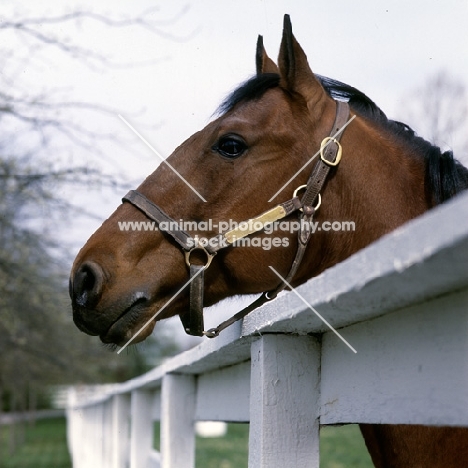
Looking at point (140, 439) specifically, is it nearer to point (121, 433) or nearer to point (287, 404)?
point (121, 433)

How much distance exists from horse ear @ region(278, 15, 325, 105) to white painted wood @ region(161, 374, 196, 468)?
1318 mm

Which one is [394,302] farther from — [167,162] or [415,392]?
[167,162]

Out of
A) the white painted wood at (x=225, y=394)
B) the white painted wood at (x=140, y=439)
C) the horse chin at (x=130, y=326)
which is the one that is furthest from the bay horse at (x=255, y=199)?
the white painted wood at (x=140, y=439)

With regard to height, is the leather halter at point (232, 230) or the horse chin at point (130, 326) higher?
the leather halter at point (232, 230)

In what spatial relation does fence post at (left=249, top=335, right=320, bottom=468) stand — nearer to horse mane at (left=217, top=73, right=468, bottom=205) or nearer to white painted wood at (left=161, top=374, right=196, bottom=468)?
horse mane at (left=217, top=73, right=468, bottom=205)

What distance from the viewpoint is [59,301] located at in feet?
25.9

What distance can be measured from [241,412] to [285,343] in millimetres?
712

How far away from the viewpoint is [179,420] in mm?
3119

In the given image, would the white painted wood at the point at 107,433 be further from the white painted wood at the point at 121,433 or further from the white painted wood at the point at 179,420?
the white painted wood at the point at 179,420

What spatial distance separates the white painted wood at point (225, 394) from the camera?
2.16 m

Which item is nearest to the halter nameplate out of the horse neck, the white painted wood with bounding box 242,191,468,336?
the horse neck

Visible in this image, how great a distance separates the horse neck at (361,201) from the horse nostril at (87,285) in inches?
32.1

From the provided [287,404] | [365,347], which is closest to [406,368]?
[365,347]

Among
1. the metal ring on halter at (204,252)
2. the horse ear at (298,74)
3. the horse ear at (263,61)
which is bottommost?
the metal ring on halter at (204,252)
